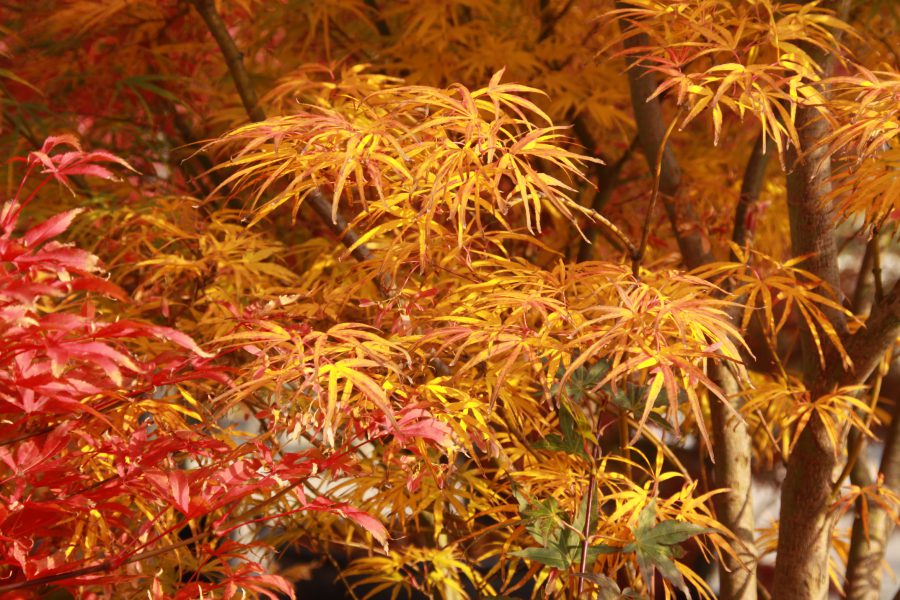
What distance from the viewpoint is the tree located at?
865mm

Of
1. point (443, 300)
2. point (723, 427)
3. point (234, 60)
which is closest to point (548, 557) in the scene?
point (443, 300)

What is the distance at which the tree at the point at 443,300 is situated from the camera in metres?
0.86

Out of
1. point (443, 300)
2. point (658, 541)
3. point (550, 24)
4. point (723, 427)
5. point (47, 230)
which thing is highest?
point (550, 24)

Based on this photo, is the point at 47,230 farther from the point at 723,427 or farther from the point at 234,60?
the point at 723,427

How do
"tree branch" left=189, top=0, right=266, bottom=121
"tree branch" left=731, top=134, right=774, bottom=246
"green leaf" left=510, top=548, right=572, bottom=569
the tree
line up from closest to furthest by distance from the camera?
the tree → "green leaf" left=510, top=548, right=572, bottom=569 → "tree branch" left=189, top=0, right=266, bottom=121 → "tree branch" left=731, top=134, right=774, bottom=246

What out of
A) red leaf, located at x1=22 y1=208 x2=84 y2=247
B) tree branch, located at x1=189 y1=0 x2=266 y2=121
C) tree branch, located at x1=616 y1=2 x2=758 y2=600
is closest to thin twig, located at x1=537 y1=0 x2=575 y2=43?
tree branch, located at x1=616 y1=2 x2=758 y2=600

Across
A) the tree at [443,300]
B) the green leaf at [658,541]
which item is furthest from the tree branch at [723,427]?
the green leaf at [658,541]

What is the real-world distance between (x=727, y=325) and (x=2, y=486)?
770mm

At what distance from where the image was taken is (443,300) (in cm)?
110

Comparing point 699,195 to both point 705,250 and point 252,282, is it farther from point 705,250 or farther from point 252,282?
point 252,282

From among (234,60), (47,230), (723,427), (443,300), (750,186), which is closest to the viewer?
(47,230)

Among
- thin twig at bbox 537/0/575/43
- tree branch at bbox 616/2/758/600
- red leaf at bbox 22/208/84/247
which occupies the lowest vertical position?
tree branch at bbox 616/2/758/600

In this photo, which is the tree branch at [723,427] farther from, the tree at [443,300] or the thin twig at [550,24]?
the thin twig at [550,24]

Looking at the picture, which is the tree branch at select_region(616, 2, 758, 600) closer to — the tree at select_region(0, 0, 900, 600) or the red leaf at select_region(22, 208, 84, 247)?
the tree at select_region(0, 0, 900, 600)
